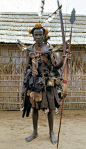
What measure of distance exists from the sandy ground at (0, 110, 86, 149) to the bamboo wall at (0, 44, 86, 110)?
436 millimetres

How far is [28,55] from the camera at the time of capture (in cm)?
317

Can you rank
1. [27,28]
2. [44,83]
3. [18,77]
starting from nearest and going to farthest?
[44,83] → [18,77] → [27,28]

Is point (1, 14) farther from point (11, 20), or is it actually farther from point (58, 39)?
point (58, 39)

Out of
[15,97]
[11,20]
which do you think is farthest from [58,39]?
[15,97]

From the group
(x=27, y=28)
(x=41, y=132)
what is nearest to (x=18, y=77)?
(x=27, y=28)

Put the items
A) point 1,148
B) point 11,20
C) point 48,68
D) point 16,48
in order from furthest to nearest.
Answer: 1. point 11,20
2. point 16,48
3. point 48,68
4. point 1,148

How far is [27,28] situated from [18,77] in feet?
5.95

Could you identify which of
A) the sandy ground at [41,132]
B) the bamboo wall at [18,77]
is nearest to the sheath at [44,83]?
the sandy ground at [41,132]

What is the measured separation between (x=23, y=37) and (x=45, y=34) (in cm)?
270

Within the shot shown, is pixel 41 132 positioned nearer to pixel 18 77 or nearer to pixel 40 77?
pixel 40 77

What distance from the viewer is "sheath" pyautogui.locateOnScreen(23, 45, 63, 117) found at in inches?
117

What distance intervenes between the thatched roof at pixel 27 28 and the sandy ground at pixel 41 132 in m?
2.32

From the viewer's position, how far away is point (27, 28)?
20.1 ft

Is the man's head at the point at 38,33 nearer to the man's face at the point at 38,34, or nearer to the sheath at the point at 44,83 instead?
the man's face at the point at 38,34
